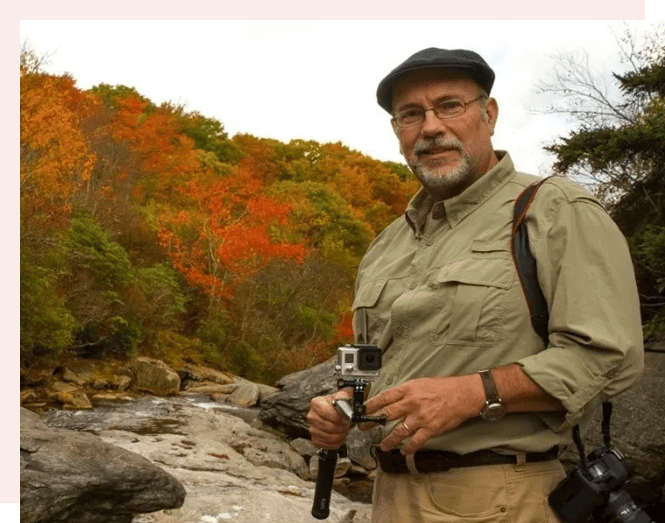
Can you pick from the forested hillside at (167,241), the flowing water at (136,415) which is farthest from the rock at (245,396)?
the forested hillside at (167,241)

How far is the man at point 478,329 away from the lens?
76.0 inches

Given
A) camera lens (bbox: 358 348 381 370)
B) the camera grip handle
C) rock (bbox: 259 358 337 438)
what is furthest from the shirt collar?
rock (bbox: 259 358 337 438)

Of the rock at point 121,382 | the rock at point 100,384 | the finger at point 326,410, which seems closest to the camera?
the finger at point 326,410

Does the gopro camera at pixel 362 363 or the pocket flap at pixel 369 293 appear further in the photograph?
the pocket flap at pixel 369 293

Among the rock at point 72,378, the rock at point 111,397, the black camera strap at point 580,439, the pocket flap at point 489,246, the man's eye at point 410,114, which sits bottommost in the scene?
the rock at point 111,397

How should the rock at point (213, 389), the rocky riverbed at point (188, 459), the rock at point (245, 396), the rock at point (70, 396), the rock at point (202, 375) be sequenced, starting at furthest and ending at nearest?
the rock at point (202, 375)
the rock at point (213, 389)
the rock at point (245, 396)
the rock at point (70, 396)
the rocky riverbed at point (188, 459)

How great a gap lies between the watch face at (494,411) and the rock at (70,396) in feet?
50.5

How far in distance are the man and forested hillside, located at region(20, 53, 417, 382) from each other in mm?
16737

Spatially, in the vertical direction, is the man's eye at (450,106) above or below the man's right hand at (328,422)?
above

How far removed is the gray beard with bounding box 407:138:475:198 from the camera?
2.38 meters

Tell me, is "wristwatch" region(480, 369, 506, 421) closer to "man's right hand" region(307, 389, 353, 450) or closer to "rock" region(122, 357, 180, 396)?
"man's right hand" region(307, 389, 353, 450)

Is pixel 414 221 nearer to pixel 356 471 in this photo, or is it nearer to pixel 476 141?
pixel 476 141

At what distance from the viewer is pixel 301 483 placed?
1007cm

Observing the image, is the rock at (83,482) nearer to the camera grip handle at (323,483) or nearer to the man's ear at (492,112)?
the camera grip handle at (323,483)
